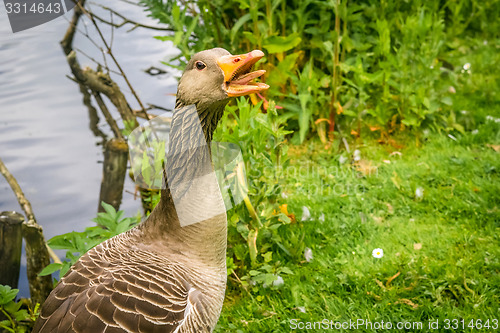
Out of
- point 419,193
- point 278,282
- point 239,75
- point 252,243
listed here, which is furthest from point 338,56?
point 239,75

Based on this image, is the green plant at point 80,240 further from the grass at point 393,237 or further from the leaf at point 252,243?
the grass at point 393,237

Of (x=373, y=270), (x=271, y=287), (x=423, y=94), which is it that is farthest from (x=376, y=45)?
(x=271, y=287)

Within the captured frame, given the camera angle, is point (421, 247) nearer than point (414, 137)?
Yes

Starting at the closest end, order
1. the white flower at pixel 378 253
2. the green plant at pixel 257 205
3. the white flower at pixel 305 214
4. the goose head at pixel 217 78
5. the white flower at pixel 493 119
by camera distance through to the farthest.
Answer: the goose head at pixel 217 78
the green plant at pixel 257 205
the white flower at pixel 378 253
the white flower at pixel 305 214
the white flower at pixel 493 119

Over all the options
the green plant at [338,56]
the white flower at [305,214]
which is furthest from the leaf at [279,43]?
the white flower at [305,214]

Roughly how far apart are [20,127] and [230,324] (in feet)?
6.20

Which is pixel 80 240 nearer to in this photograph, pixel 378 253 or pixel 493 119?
pixel 378 253

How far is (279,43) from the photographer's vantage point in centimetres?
405

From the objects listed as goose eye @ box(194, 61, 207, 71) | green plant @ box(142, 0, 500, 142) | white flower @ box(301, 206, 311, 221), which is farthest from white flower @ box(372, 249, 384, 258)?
goose eye @ box(194, 61, 207, 71)

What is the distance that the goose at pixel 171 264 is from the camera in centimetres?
193

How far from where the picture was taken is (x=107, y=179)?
3.77 meters

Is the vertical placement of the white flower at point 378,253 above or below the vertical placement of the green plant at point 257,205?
below

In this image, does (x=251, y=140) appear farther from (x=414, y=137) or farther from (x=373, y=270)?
(x=414, y=137)

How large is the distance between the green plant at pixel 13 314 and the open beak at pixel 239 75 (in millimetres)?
1796
